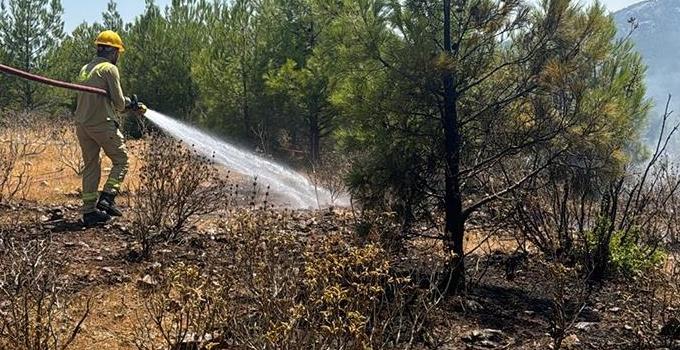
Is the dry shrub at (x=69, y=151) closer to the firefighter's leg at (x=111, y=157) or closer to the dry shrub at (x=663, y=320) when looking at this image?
the firefighter's leg at (x=111, y=157)

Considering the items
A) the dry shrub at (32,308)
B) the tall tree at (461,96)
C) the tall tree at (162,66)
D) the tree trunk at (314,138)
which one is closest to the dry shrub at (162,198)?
the tall tree at (461,96)

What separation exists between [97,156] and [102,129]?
311mm

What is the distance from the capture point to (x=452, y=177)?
4.70 metres

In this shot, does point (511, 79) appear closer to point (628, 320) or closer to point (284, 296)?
point (628, 320)

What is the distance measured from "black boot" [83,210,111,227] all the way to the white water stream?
3962 millimetres

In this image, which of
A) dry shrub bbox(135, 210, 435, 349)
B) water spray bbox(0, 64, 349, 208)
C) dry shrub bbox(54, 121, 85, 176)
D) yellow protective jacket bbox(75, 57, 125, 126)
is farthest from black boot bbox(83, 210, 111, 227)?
water spray bbox(0, 64, 349, 208)

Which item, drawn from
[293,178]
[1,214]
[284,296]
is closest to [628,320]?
[284,296]

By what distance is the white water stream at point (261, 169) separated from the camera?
408 inches

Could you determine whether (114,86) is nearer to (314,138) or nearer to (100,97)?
(100,97)

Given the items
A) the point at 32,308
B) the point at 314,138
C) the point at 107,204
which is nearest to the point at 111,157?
the point at 107,204

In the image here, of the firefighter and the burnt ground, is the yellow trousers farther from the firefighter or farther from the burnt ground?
the burnt ground

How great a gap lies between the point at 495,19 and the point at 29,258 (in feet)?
10.8

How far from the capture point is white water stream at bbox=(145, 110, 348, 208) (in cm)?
1035

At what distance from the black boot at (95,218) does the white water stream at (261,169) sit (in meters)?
3.96
